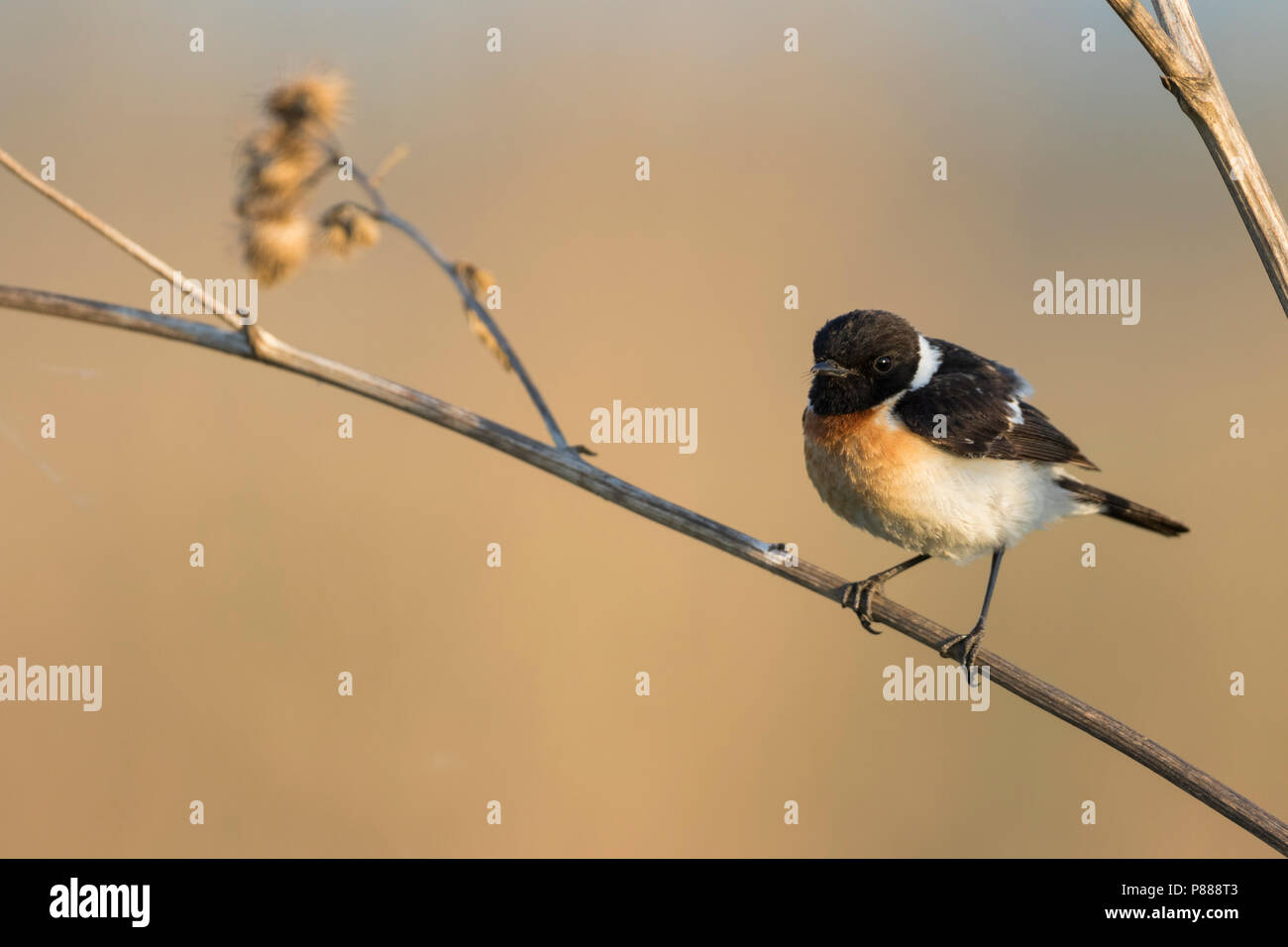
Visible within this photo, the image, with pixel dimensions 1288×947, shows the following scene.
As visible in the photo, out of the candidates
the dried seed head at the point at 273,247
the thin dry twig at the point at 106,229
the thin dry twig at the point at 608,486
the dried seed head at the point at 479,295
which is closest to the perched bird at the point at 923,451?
the thin dry twig at the point at 608,486

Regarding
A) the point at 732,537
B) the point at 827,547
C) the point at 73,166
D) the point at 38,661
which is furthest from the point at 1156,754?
the point at 73,166

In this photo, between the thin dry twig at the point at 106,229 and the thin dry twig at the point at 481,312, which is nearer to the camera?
the thin dry twig at the point at 106,229

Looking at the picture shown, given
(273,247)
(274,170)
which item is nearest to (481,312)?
(273,247)

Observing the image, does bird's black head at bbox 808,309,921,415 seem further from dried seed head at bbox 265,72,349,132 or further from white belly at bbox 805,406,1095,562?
dried seed head at bbox 265,72,349,132

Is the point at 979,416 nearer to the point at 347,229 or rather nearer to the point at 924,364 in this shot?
the point at 924,364

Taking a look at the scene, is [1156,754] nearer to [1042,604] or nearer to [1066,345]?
[1042,604]

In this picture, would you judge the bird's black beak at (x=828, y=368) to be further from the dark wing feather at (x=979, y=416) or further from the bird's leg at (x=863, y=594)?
the bird's leg at (x=863, y=594)
